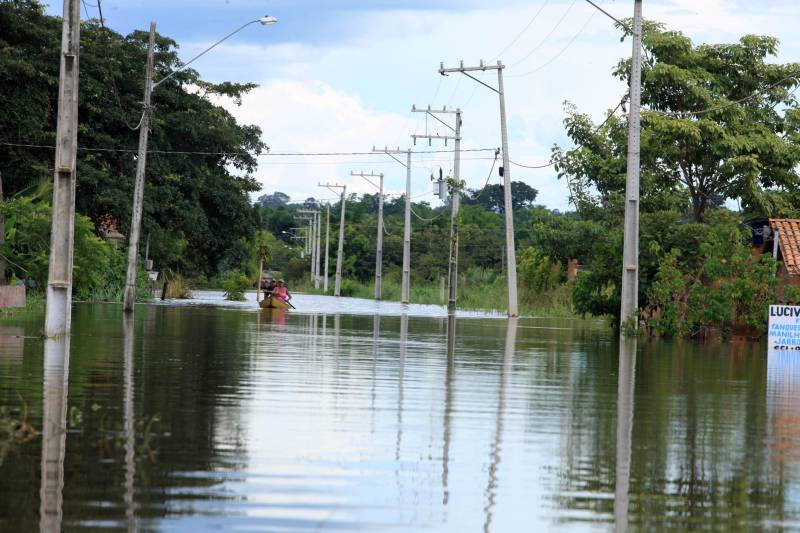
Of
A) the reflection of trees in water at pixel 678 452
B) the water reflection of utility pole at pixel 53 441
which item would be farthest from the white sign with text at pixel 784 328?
the water reflection of utility pole at pixel 53 441

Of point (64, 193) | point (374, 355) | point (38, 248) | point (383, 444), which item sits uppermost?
point (64, 193)

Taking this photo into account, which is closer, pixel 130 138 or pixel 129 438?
pixel 129 438

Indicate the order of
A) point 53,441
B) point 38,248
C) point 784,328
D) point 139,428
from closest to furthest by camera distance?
point 53,441 < point 139,428 < point 784,328 < point 38,248

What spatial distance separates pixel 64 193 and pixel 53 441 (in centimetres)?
1376

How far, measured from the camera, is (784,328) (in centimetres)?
2991

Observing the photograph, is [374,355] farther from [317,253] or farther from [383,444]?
[317,253]

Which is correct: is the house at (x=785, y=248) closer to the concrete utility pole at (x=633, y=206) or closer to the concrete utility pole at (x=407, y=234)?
the concrete utility pole at (x=633, y=206)

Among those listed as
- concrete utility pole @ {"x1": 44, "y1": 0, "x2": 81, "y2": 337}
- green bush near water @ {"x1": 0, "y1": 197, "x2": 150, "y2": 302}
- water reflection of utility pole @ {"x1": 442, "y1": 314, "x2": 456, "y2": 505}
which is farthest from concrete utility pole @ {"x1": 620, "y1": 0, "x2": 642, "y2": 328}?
concrete utility pole @ {"x1": 44, "y1": 0, "x2": 81, "y2": 337}

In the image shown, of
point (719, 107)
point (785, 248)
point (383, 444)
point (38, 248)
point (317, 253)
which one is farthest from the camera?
point (317, 253)

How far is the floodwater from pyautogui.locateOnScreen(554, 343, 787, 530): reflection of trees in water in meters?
0.03

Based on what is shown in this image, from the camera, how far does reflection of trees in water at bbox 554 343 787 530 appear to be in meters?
8.91

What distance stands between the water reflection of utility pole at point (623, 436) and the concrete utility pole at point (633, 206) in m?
11.2

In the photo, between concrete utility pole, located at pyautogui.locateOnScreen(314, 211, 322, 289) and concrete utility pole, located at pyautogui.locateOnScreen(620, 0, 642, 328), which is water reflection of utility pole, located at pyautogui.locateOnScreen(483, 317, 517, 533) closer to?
concrete utility pole, located at pyautogui.locateOnScreen(620, 0, 642, 328)

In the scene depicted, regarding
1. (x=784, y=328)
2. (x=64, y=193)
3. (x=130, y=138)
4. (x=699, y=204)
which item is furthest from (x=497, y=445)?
(x=130, y=138)
